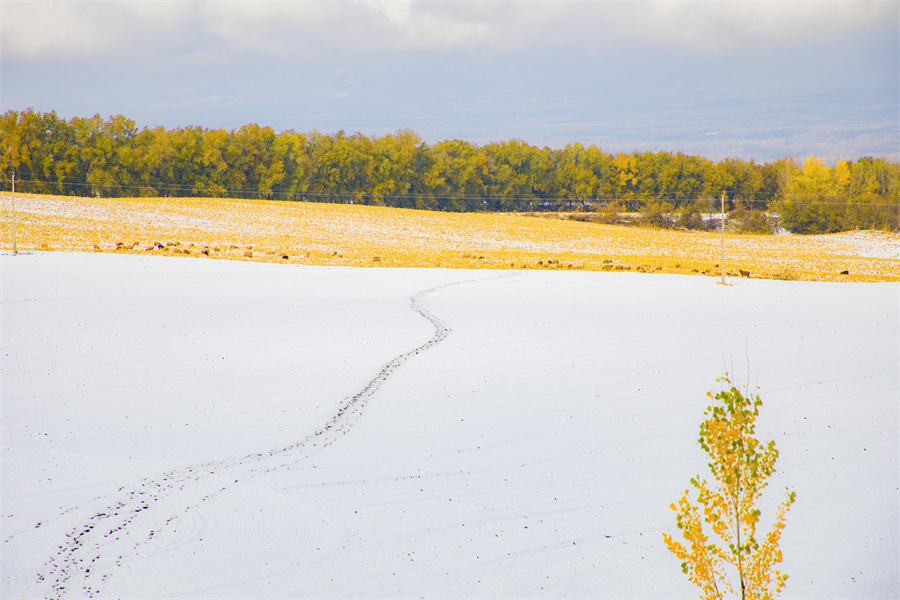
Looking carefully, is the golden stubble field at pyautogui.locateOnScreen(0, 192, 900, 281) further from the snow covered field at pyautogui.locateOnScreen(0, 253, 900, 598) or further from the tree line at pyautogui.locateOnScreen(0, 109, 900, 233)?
the snow covered field at pyautogui.locateOnScreen(0, 253, 900, 598)

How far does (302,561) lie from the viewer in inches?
261

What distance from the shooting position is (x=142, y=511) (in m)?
7.36

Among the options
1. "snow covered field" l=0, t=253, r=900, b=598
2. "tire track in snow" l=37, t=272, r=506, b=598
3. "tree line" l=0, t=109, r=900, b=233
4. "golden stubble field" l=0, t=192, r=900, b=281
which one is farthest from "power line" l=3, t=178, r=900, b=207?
"tire track in snow" l=37, t=272, r=506, b=598

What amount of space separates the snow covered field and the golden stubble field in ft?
48.5

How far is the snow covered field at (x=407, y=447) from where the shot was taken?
658 centimetres

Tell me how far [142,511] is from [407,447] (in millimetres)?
3319

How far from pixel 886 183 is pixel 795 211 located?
1526 centimetres

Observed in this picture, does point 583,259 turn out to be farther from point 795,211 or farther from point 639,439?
point 795,211

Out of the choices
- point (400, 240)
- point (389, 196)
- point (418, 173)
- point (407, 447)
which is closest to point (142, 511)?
point (407, 447)

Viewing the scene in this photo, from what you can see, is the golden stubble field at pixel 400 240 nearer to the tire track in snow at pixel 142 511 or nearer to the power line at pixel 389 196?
the power line at pixel 389 196

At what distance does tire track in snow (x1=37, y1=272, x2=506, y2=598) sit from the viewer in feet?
20.4

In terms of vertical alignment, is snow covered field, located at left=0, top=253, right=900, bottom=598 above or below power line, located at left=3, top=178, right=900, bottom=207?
below

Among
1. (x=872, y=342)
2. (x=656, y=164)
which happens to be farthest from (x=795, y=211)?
(x=872, y=342)

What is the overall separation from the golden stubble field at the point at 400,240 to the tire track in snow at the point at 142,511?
2258 centimetres
